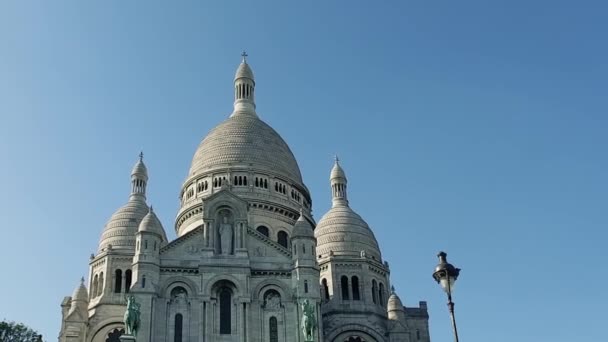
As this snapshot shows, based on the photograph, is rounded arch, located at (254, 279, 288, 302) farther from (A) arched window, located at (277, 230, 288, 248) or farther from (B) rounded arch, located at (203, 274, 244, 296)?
(A) arched window, located at (277, 230, 288, 248)

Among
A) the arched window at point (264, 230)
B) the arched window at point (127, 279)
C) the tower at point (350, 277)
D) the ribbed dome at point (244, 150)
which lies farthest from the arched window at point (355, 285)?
the arched window at point (127, 279)

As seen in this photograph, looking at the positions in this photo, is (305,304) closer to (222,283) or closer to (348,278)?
(222,283)

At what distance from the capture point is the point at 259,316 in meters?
45.5

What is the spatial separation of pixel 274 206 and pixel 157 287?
53.4ft

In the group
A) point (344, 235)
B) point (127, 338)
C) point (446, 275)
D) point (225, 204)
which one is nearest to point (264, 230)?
point (344, 235)

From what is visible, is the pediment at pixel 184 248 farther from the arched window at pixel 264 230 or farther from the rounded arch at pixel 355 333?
the rounded arch at pixel 355 333

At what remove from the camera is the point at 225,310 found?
4562cm

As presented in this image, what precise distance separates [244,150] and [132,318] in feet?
77.4

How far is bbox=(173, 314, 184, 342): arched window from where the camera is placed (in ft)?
145

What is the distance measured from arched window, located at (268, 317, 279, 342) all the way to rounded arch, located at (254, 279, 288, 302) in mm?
1571

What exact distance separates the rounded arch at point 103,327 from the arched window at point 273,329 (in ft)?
39.7

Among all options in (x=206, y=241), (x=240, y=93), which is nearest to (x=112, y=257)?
(x=206, y=241)

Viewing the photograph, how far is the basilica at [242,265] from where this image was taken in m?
45.1

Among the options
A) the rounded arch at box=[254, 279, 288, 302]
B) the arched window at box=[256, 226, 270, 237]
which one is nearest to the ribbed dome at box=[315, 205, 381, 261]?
the arched window at box=[256, 226, 270, 237]
